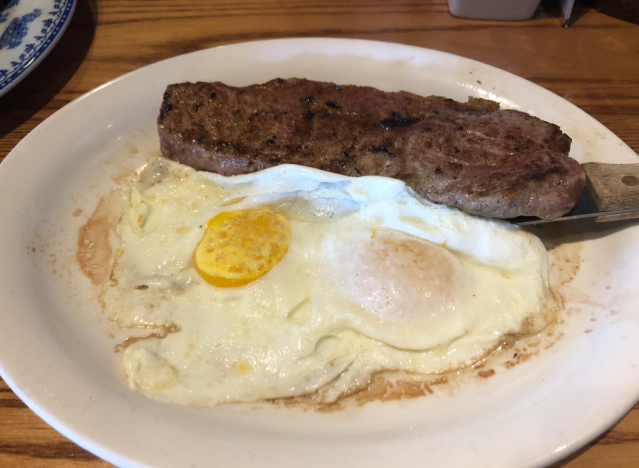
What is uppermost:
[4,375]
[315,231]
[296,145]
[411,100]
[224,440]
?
[411,100]

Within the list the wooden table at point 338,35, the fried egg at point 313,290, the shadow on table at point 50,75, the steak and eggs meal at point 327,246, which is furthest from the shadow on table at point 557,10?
the shadow on table at point 50,75

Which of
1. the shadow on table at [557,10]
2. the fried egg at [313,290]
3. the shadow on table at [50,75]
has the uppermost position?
the shadow on table at [557,10]

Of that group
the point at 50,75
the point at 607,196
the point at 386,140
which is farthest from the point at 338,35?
the point at 607,196

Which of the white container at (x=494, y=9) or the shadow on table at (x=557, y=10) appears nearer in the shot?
the white container at (x=494, y=9)

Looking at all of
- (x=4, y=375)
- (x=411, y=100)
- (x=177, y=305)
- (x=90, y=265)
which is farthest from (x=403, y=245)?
(x=4, y=375)

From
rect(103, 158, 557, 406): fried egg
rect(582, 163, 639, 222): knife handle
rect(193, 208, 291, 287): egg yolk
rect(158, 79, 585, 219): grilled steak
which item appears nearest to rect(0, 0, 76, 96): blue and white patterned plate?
rect(158, 79, 585, 219): grilled steak

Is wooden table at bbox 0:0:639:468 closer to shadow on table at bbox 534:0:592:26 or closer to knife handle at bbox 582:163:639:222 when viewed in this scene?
shadow on table at bbox 534:0:592:26

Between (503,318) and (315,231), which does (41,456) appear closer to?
(315,231)

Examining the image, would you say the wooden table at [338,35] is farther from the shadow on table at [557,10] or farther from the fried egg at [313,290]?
the fried egg at [313,290]
